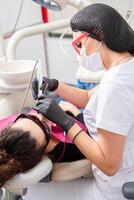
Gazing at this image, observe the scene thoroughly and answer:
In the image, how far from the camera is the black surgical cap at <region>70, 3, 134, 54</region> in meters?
1.12

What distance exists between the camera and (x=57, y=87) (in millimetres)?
1603

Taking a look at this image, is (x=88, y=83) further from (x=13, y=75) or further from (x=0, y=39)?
(x=0, y=39)

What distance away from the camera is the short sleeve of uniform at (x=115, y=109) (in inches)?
42.1

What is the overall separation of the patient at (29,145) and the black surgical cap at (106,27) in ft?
1.47

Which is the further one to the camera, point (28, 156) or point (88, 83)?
point (88, 83)

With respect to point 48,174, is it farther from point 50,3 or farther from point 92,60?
point 50,3

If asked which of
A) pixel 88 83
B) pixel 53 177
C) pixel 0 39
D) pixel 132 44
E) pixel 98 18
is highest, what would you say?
pixel 98 18

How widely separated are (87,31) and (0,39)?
0.89 metres

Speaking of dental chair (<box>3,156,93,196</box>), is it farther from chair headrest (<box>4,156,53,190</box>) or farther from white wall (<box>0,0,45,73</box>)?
white wall (<box>0,0,45,73</box>)

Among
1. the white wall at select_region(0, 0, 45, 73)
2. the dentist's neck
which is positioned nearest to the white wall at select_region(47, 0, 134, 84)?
the white wall at select_region(0, 0, 45, 73)

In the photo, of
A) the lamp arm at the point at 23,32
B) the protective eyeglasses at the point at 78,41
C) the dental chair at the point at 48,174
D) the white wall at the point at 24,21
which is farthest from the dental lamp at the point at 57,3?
the white wall at the point at 24,21

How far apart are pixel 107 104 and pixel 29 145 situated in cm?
36

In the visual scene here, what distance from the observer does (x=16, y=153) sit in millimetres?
1155

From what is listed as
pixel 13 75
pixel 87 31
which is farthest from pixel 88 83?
pixel 87 31
